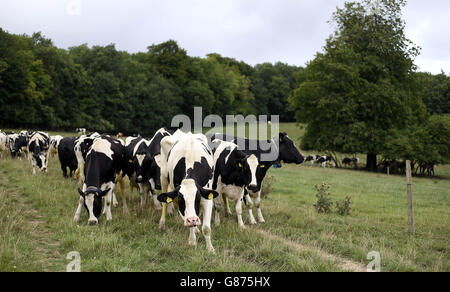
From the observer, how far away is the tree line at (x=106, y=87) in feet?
142

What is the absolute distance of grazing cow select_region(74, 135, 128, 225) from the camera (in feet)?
25.9

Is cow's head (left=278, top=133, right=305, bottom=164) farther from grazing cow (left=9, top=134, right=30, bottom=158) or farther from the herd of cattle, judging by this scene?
grazing cow (left=9, top=134, right=30, bottom=158)

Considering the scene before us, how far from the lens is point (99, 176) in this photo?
852 centimetres

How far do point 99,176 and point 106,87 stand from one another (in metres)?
51.7

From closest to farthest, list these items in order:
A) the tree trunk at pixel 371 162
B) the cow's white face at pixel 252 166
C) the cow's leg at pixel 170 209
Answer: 1. the cow's white face at pixel 252 166
2. the cow's leg at pixel 170 209
3. the tree trunk at pixel 371 162

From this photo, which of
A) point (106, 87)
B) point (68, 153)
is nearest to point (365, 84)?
point (68, 153)

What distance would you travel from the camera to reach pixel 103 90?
55969 millimetres

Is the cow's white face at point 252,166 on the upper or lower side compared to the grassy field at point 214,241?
upper

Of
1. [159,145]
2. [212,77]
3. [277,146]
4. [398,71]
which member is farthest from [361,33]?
[212,77]

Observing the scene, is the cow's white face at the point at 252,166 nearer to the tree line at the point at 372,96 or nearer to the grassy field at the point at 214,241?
the grassy field at the point at 214,241

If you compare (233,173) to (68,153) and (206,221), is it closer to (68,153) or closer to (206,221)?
(206,221)

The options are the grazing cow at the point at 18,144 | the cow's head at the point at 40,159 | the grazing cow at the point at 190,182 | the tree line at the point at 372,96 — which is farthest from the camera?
the tree line at the point at 372,96

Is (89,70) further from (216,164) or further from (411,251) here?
(411,251)

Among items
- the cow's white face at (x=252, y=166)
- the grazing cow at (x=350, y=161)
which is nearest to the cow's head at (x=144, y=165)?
the cow's white face at (x=252, y=166)
